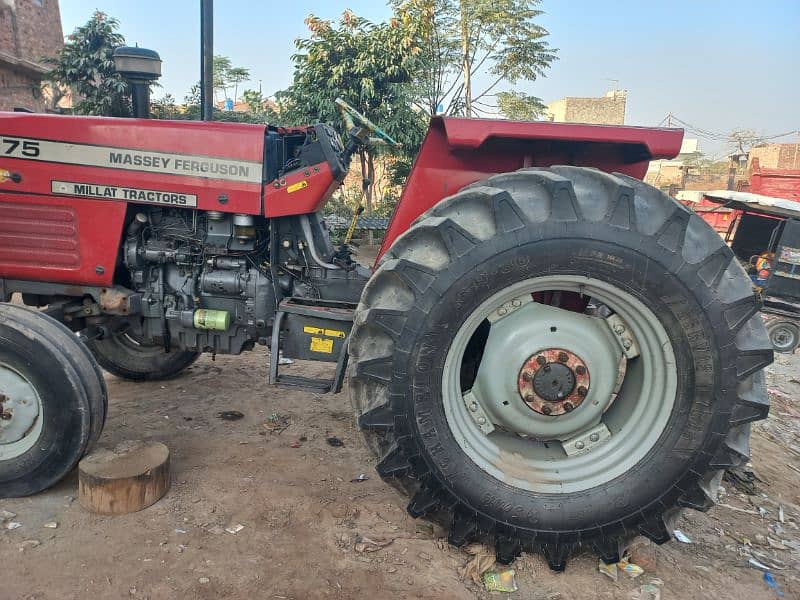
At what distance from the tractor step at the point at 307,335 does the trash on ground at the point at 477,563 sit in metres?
1.00

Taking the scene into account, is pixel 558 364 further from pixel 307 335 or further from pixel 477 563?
pixel 307 335

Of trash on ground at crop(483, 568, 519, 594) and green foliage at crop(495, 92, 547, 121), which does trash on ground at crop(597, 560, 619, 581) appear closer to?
trash on ground at crop(483, 568, 519, 594)

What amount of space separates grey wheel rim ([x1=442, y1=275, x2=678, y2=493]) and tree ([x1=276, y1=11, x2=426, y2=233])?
8236 millimetres

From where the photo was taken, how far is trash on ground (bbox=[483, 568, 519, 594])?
2117 mm

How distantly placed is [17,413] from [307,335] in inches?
52.9

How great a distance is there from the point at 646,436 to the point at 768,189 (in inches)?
502

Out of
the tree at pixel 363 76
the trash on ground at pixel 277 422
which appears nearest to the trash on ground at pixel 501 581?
the trash on ground at pixel 277 422

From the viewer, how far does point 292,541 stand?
2.36 m

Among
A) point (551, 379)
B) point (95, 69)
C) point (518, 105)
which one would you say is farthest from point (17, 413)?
point (518, 105)

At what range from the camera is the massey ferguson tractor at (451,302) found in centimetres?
197

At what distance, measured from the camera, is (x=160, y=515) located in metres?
2.49

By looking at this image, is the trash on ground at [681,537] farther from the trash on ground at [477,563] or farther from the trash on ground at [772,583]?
the trash on ground at [477,563]

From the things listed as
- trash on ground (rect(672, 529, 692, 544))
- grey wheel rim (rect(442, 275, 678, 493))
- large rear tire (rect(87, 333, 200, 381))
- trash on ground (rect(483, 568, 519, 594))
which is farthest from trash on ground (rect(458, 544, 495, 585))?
large rear tire (rect(87, 333, 200, 381))

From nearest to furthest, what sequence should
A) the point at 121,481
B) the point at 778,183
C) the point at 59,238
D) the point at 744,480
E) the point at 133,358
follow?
the point at 121,481, the point at 59,238, the point at 744,480, the point at 133,358, the point at 778,183
